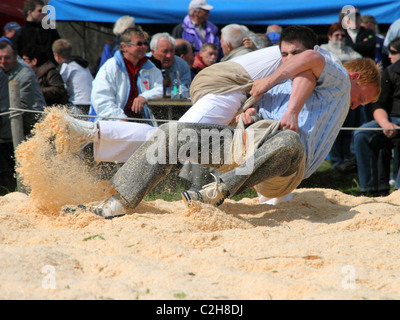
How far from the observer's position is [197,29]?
8133mm

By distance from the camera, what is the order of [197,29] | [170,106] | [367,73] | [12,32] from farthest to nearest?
[197,29] < [12,32] < [170,106] < [367,73]

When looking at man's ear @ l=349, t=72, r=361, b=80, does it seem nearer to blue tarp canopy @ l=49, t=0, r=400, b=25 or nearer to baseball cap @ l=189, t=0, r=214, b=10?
baseball cap @ l=189, t=0, r=214, b=10

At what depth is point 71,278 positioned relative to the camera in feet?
8.61

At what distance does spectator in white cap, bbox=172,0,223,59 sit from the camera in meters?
8.01

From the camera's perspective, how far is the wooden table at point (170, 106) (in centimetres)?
600

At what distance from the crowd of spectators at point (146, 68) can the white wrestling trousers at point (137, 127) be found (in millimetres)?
995

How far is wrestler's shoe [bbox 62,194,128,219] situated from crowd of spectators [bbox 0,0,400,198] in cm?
135

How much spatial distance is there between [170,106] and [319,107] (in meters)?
2.37

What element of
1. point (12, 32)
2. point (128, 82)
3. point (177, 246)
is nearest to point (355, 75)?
point (177, 246)

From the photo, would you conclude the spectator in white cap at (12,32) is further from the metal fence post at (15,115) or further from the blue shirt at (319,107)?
the blue shirt at (319,107)

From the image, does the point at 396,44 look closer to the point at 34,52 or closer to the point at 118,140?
the point at 118,140
